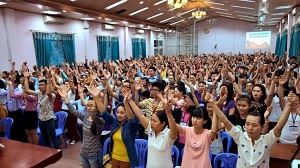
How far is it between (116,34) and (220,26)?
958cm

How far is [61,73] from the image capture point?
6105 millimetres

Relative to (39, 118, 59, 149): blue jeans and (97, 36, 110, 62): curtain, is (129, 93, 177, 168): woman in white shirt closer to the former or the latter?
(39, 118, 59, 149): blue jeans

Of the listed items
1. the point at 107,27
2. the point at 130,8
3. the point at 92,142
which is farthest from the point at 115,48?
the point at 92,142

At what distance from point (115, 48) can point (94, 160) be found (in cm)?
1076

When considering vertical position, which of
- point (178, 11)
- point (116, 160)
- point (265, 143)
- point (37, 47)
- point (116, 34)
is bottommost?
point (116, 160)

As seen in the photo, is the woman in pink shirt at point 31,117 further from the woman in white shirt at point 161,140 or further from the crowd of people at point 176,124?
the woman in white shirt at point 161,140

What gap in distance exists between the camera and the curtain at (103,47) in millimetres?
11797

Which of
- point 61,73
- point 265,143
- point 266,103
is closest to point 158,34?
point 61,73

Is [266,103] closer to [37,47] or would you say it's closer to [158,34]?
[37,47]

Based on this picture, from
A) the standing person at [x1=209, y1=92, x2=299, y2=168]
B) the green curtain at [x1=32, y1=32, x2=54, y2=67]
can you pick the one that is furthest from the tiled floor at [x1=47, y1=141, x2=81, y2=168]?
the green curtain at [x1=32, y1=32, x2=54, y2=67]

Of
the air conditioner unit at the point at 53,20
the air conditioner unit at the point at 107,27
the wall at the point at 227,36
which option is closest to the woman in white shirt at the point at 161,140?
the air conditioner unit at the point at 53,20

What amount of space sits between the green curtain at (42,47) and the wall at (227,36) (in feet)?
43.9

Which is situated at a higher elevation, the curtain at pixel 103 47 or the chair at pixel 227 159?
the curtain at pixel 103 47

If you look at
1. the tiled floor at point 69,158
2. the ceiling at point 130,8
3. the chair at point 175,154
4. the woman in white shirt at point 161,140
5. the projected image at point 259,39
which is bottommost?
the tiled floor at point 69,158
